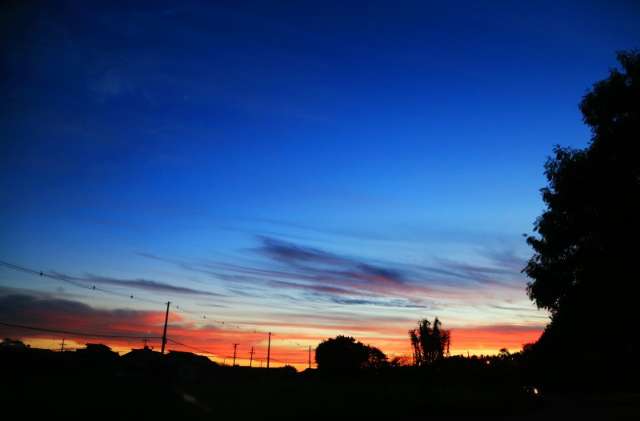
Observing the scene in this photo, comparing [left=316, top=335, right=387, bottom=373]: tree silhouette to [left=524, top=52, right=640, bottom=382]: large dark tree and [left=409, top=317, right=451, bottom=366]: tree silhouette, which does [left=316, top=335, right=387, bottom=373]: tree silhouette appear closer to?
[left=409, top=317, right=451, bottom=366]: tree silhouette

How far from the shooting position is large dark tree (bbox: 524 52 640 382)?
14852 mm

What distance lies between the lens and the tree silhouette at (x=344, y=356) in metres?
87.9

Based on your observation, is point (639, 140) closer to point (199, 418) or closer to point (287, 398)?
point (199, 418)

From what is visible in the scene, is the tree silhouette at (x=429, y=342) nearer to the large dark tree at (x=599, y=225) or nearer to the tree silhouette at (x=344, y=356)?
the tree silhouette at (x=344, y=356)

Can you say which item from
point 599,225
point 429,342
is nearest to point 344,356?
point 429,342

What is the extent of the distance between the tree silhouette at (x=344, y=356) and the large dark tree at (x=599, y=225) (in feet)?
244

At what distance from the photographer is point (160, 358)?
212 ft

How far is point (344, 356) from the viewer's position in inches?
3499

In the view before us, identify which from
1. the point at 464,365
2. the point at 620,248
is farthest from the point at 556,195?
the point at 464,365

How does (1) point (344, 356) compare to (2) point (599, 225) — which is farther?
(1) point (344, 356)

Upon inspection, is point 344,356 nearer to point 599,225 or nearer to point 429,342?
point 429,342

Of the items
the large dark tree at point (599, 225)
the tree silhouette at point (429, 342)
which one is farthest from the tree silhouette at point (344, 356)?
the large dark tree at point (599, 225)

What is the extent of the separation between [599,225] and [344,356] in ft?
258

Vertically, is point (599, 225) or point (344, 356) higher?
point (599, 225)
